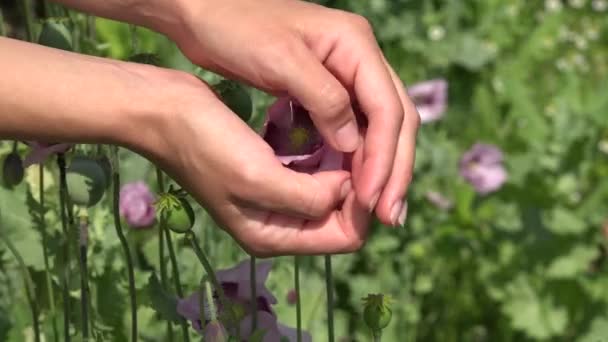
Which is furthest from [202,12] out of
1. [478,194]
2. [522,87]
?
[522,87]

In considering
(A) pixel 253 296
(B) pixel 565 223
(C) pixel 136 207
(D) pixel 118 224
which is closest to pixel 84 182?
(D) pixel 118 224

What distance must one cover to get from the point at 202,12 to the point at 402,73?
4.67 feet

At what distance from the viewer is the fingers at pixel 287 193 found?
0.67m

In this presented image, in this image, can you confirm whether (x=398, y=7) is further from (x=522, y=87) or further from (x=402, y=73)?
(x=522, y=87)

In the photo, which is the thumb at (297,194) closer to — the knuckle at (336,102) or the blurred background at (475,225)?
the knuckle at (336,102)

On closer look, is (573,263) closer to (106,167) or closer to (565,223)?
(565,223)

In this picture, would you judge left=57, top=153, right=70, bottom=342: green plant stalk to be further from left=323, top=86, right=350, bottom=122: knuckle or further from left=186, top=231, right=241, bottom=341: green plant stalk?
left=323, top=86, right=350, bottom=122: knuckle

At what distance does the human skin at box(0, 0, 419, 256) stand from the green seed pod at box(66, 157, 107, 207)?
0.13 metres

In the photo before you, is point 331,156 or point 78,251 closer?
point 331,156

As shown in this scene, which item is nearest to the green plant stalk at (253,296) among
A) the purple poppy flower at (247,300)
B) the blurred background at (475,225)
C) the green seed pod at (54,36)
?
the purple poppy flower at (247,300)

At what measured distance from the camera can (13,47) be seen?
0.69 metres

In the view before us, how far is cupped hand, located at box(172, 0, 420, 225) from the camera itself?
0.71 meters

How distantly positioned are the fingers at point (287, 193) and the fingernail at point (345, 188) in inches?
0.7

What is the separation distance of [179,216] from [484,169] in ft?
3.81
